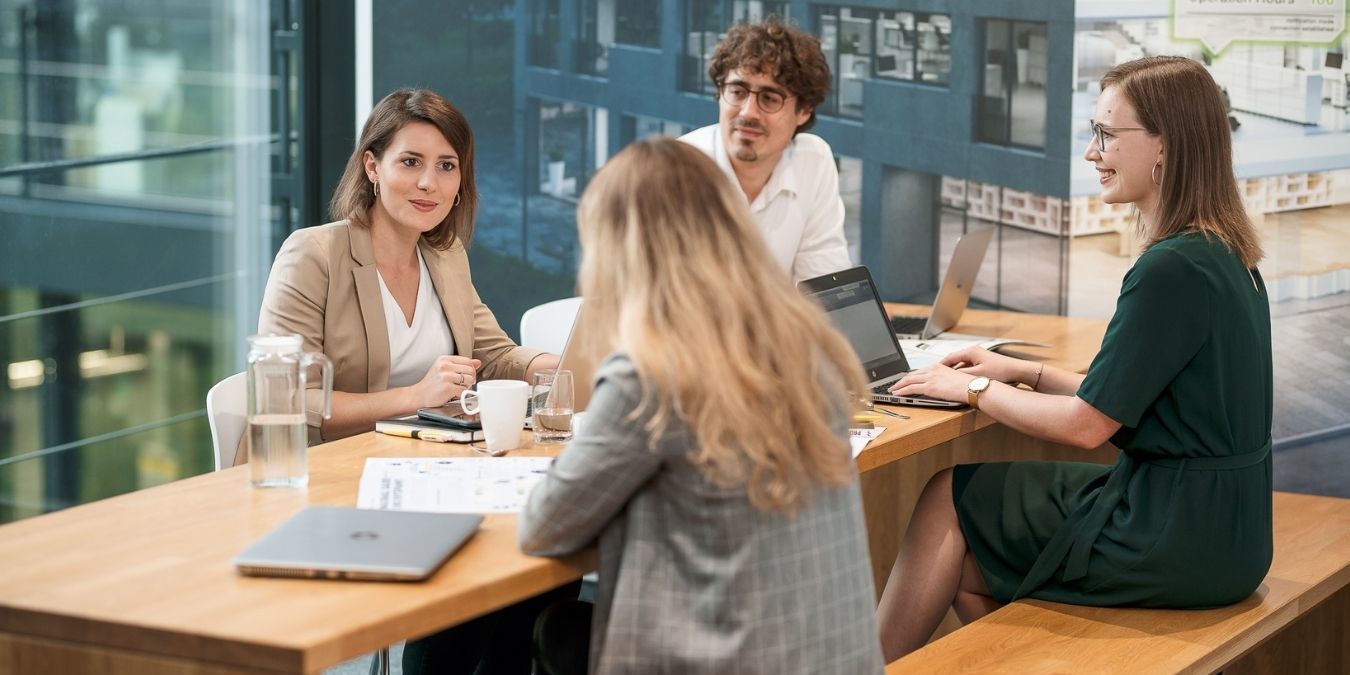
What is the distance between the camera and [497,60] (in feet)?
17.1

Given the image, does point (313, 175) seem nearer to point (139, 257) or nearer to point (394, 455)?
point (139, 257)

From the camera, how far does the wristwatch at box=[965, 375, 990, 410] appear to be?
2.73 metres

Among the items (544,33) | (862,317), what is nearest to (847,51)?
(544,33)

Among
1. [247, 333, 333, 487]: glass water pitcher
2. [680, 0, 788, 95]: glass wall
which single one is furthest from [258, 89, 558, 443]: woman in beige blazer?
[680, 0, 788, 95]: glass wall

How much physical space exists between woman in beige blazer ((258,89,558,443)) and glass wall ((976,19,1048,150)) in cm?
196

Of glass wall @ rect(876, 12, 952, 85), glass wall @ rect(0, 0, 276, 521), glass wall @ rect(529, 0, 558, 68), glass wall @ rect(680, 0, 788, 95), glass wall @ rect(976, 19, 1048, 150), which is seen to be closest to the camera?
glass wall @ rect(0, 0, 276, 521)

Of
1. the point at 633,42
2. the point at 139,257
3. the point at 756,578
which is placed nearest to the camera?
the point at 756,578

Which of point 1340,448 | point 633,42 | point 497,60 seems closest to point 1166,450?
point 1340,448

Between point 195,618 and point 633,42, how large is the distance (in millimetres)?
3620

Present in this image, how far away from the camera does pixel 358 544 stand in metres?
1.83

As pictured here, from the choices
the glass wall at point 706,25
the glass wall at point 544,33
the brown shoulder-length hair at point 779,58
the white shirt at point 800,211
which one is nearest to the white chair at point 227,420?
the white shirt at point 800,211

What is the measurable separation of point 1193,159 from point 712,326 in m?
1.20

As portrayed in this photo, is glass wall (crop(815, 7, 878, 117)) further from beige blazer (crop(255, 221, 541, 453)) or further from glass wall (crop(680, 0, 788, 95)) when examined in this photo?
beige blazer (crop(255, 221, 541, 453))

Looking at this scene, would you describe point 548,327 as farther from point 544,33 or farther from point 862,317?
point 544,33
